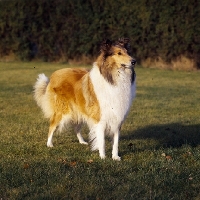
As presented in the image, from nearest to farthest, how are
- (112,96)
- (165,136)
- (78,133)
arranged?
1. (112,96)
2. (78,133)
3. (165,136)

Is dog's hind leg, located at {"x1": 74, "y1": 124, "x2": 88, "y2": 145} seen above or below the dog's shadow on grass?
above

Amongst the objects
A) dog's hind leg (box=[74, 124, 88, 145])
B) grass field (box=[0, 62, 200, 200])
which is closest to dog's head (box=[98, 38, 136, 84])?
grass field (box=[0, 62, 200, 200])

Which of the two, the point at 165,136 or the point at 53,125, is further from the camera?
the point at 165,136

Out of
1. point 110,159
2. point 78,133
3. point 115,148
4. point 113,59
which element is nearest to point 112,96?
point 113,59

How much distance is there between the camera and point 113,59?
6488 mm

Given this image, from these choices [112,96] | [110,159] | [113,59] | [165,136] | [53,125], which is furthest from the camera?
[165,136]

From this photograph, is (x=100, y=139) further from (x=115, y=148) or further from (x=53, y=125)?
(x=53, y=125)

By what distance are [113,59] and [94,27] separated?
18.4 meters

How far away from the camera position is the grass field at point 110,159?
16.0 feet

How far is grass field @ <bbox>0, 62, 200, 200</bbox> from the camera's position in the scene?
487cm

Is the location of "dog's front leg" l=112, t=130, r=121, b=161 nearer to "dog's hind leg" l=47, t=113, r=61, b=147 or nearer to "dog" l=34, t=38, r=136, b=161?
"dog" l=34, t=38, r=136, b=161

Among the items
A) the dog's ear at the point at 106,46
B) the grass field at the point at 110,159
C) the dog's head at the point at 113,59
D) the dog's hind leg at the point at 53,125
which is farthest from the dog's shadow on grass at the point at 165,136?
the dog's ear at the point at 106,46

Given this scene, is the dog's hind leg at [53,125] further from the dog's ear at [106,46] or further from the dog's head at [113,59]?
the dog's ear at [106,46]

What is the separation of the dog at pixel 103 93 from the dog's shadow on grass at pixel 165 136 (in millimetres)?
946
